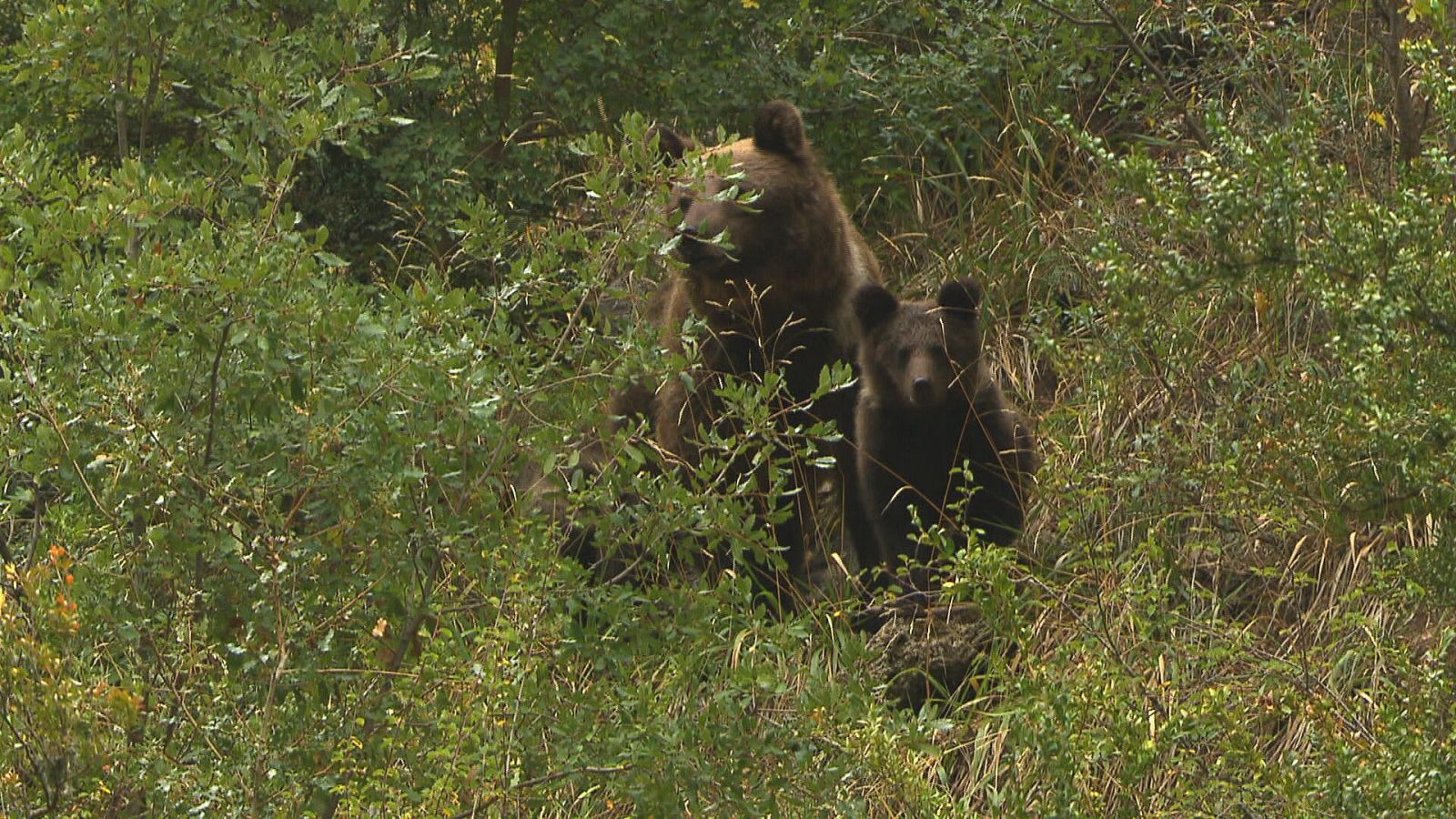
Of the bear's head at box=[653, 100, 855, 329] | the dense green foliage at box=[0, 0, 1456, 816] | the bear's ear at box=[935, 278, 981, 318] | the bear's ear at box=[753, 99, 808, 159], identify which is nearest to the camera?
the dense green foliage at box=[0, 0, 1456, 816]

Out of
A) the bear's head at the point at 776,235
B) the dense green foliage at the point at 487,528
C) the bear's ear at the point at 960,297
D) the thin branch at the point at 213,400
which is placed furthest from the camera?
the bear's head at the point at 776,235

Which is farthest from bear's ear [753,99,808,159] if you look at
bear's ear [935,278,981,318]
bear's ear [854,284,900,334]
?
bear's ear [935,278,981,318]

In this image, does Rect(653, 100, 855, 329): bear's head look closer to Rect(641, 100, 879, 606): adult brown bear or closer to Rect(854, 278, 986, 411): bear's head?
Rect(641, 100, 879, 606): adult brown bear

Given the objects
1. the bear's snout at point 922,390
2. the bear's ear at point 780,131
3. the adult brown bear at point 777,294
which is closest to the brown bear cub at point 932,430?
the bear's snout at point 922,390

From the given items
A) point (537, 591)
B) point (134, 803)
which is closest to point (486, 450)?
point (537, 591)

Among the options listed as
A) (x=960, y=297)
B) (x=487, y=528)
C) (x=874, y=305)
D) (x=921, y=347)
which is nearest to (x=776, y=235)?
(x=874, y=305)

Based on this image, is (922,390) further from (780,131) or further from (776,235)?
(780,131)

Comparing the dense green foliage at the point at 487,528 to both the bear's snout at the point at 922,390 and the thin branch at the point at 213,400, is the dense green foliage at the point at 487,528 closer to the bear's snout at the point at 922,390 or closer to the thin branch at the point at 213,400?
the thin branch at the point at 213,400

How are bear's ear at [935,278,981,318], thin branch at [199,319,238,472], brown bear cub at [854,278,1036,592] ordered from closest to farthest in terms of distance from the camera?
thin branch at [199,319,238,472] → brown bear cub at [854,278,1036,592] → bear's ear at [935,278,981,318]

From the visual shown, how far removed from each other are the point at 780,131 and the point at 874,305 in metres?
1.02

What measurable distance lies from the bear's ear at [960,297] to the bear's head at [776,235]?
0.64m

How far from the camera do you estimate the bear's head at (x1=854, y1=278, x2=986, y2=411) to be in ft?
23.6

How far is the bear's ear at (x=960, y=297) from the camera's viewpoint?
7.43 meters

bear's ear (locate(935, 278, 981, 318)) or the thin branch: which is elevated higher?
the thin branch
